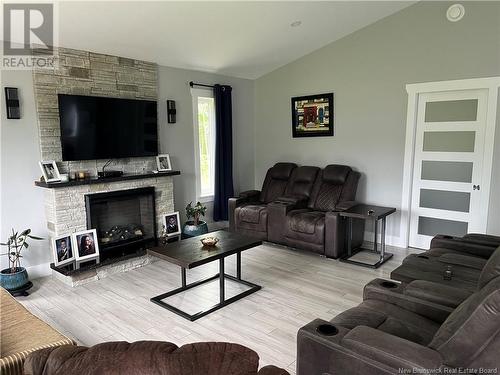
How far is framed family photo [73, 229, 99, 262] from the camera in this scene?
12.4 feet

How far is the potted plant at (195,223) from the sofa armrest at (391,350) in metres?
3.39

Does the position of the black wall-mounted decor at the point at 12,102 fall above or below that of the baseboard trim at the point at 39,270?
above

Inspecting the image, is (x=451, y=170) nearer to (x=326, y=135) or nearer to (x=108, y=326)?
(x=326, y=135)

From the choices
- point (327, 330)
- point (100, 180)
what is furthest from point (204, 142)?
point (327, 330)

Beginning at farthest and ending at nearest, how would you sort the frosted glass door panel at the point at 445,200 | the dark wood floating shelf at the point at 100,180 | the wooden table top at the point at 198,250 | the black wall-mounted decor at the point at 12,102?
the frosted glass door panel at the point at 445,200
the dark wood floating shelf at the point at 100,180
the black wall-mounted decor at the point at 12,102
the wooden table top at the point at 198,250

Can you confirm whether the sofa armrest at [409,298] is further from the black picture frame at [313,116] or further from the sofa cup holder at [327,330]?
the black picture frame at [313,116]

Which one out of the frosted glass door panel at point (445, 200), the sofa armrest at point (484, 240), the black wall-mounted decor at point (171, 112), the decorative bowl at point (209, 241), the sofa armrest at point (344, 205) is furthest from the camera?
the black wall-mounted decor at point (171, 112)

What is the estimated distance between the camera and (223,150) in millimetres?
5512

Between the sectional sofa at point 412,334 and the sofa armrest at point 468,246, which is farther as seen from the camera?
the sofa armrest at point 468,246

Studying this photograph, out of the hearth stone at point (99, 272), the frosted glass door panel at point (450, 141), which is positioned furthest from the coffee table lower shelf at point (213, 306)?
the frosted glass door panel at point (450, 141)

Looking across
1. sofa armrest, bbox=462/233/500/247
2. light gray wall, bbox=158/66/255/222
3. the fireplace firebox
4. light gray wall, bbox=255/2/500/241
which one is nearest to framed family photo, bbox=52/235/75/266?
the fireplace firebox

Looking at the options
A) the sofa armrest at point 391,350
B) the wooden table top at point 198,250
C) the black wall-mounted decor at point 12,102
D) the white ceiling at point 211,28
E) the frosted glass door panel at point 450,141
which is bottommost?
the wooden table top at point 198,250

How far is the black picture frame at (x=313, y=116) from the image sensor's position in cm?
518

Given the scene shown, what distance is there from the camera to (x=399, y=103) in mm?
4551
